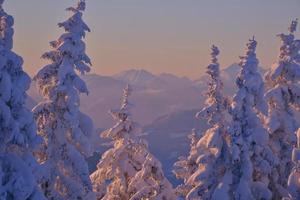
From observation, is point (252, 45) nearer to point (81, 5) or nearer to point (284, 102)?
point (284, 102)

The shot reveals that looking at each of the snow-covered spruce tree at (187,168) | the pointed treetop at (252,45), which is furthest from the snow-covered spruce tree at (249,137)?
the snow-covered spruce tree at (187,168)

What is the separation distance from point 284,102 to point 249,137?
452 centimetres

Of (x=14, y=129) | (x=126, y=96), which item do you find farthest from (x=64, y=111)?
(x=126, y=96)

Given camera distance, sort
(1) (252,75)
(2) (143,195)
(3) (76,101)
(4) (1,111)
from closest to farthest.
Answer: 1. (4) (1,111)
2. (3) (76,101)
3. (1) (252,75)
4. (2) (143,195)

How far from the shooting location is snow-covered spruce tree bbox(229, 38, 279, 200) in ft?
93.9

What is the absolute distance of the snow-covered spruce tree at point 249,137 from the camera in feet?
93.9

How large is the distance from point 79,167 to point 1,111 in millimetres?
7538

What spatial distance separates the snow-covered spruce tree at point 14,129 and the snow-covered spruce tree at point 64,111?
5.10m

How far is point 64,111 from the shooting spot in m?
26.1

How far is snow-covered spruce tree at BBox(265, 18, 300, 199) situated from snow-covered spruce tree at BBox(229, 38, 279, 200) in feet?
6.98

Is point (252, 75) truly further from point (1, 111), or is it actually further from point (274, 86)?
point (1, 111)

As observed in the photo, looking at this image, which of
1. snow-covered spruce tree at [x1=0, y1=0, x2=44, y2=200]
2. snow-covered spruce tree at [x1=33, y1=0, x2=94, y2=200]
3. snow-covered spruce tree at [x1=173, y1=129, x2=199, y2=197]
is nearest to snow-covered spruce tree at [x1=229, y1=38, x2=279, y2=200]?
snow-covered spruce tree at [x1=173, y1=129, x2=199, y2=197]

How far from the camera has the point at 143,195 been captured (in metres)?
Result: 31.2

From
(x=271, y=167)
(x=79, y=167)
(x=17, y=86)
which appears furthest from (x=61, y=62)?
(x=271, y=167)
